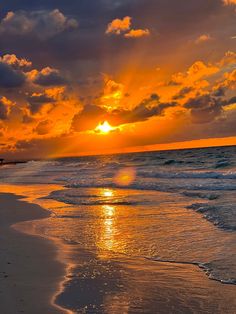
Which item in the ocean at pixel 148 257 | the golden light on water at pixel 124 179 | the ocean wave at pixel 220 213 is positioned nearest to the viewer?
the ocean at pixel 148 257

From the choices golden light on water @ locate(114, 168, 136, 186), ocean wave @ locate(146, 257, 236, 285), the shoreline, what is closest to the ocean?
ocean wave @ locate(146, 257, 236, 285)

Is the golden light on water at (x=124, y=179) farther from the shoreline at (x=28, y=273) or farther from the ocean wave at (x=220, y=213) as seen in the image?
the shoreline at (x=28, y=273)

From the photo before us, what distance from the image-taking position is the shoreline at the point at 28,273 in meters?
5.91

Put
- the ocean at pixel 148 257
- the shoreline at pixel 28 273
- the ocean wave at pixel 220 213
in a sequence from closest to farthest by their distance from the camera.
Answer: the shoreline at pixel 28 273 → the ocean at pixel 148 257 → the ocean wave at pixel 220 213

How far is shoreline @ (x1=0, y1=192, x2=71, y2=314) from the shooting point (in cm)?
591

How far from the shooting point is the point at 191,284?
708 centimetres

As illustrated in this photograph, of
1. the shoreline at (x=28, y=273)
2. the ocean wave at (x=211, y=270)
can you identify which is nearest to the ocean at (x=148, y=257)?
the ocean wave at (x=211, y=270)

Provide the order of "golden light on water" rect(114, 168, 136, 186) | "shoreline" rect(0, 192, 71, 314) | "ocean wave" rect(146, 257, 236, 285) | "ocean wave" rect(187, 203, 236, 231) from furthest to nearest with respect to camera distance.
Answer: "golden light on water" rect(114, 168, 136, 186)
"ocean wave" rect(187, 203, 236, 231)
"ocean wave" rect(146, 257, 236, 285)
"shoreline" rect(0, 192, 71, 314)

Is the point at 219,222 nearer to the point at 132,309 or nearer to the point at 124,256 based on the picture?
the point at 124,256

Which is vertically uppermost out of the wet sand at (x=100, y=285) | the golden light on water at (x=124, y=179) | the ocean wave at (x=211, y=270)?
the wet sand at (x=100, y=285)

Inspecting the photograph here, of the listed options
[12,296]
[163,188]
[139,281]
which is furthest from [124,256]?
[163,188]

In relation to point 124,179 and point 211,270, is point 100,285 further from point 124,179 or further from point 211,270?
point 124,179

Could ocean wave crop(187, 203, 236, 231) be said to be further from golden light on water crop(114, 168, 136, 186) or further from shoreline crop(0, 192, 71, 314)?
golden light on water crop(114, 168, 136, 186)

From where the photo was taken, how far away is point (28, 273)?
24.7 feet
